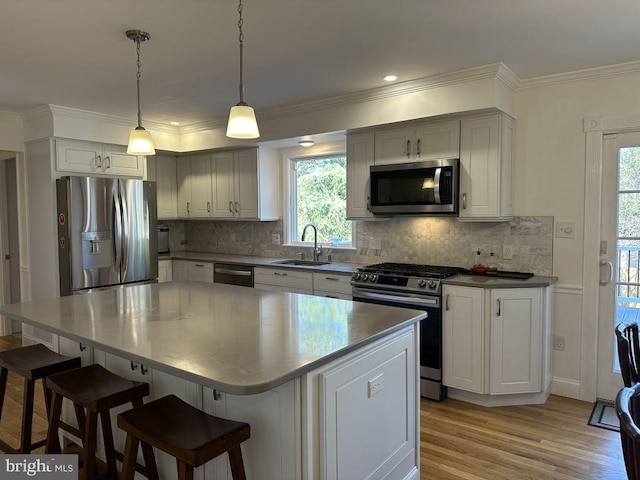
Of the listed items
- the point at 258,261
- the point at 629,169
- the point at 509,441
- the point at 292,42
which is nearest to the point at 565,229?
the point at 629,169

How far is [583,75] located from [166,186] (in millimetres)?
4542

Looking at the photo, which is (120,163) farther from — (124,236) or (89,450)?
(89,450)

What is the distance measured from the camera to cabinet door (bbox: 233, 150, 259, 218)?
16.3 ft

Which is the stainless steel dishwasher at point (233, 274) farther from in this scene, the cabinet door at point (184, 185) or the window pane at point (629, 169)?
the window pane at point (629, 169)

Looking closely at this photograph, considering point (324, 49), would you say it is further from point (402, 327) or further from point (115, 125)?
point (115, 125)

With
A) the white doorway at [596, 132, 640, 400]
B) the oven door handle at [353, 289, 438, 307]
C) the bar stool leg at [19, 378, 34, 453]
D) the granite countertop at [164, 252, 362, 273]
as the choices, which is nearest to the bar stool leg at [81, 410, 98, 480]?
the bar stool leg at [19, 378, 34, 453]

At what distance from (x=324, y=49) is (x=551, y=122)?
1.89 m

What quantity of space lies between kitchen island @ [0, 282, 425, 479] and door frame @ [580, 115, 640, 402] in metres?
1.88

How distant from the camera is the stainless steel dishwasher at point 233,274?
4730 mm

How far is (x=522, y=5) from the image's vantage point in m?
2.28

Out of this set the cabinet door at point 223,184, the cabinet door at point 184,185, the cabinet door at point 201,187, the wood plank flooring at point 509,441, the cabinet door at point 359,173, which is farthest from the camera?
the cabinet door at point 184,185

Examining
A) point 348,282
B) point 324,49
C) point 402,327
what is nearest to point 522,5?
point 324,49

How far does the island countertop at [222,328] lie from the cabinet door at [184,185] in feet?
9.58

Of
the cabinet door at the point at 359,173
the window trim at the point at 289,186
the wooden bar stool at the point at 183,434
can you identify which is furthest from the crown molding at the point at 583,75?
A: the wooden bar stool at the point at 183,434
